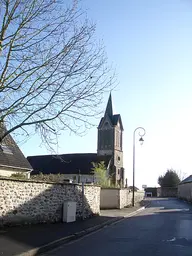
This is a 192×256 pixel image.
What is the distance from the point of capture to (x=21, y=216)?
16969mm

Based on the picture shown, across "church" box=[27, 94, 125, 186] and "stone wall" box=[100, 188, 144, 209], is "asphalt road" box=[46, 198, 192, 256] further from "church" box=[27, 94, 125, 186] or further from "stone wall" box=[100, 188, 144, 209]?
"church" box=[27, 94, 125, 186]

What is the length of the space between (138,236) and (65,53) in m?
8.03

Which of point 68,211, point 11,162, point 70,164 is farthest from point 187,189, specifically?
point 68,211

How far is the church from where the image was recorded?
90.9 meters

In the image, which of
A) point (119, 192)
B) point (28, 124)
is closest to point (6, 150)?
point (119, 192)

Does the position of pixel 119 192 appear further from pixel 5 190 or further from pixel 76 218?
pixel 5 190

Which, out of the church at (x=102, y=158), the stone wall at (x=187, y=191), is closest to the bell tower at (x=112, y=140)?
the church at (x=102, y=158)

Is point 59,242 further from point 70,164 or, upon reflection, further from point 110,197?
point 70,164

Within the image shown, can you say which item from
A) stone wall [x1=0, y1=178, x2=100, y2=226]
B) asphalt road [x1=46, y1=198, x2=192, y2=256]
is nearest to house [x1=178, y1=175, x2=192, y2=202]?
stone wall [x1=0, y1=178, x2=100, y2=226]

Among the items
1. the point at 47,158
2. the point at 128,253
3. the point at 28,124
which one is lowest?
the point at 128,253

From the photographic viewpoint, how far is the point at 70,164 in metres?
92.2

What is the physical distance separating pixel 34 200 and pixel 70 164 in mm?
74476

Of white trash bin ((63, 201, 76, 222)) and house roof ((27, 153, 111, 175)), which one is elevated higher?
house roof ((27, 153, 111, 175))

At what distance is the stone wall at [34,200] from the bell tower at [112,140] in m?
73.7
